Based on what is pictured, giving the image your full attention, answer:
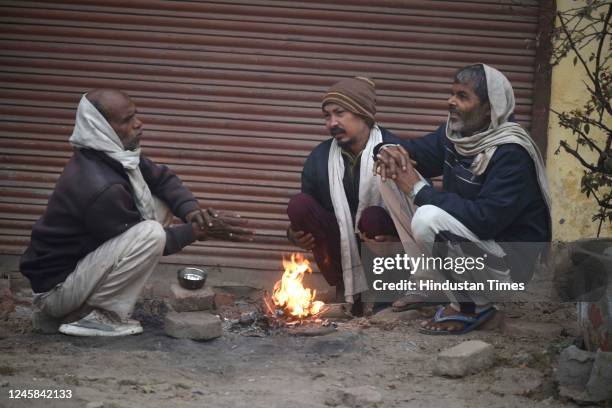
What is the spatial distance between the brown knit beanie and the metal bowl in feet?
4.81

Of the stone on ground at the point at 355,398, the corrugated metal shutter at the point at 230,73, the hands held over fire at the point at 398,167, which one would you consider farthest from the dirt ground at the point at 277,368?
the corrugated metal shutter at the point at 230,73

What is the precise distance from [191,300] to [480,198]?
2.13 meters

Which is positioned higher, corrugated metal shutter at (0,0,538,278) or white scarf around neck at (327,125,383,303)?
corrugated metal shutter at (0,0,538,278)

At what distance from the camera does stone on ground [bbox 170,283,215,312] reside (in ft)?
22.6

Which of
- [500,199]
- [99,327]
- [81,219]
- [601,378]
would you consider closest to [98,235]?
[81,219]

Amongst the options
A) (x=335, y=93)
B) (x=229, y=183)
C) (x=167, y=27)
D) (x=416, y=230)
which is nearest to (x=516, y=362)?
(x=416, y=230)

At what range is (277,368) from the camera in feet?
18.4

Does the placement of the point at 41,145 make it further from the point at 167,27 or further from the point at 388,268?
the point at 388,268

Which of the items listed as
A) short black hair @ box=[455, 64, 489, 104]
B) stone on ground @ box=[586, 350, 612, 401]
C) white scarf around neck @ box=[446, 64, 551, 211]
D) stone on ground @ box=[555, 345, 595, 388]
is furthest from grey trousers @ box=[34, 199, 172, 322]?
stone on ground @ box=[586, 350, 612, 401]

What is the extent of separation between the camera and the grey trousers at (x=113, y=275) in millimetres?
5988

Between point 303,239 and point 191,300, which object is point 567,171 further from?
point 191,300

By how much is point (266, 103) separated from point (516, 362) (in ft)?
10.5

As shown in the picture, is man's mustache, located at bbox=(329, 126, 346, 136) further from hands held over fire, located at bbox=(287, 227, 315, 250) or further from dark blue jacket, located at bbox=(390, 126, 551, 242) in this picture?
dark blue jacket, located at bbox=(390, 126, 551, 242)

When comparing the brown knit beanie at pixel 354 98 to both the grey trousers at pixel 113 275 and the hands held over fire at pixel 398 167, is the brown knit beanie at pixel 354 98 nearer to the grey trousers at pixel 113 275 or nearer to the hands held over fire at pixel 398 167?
the hands held over fire at pixel 398 167
